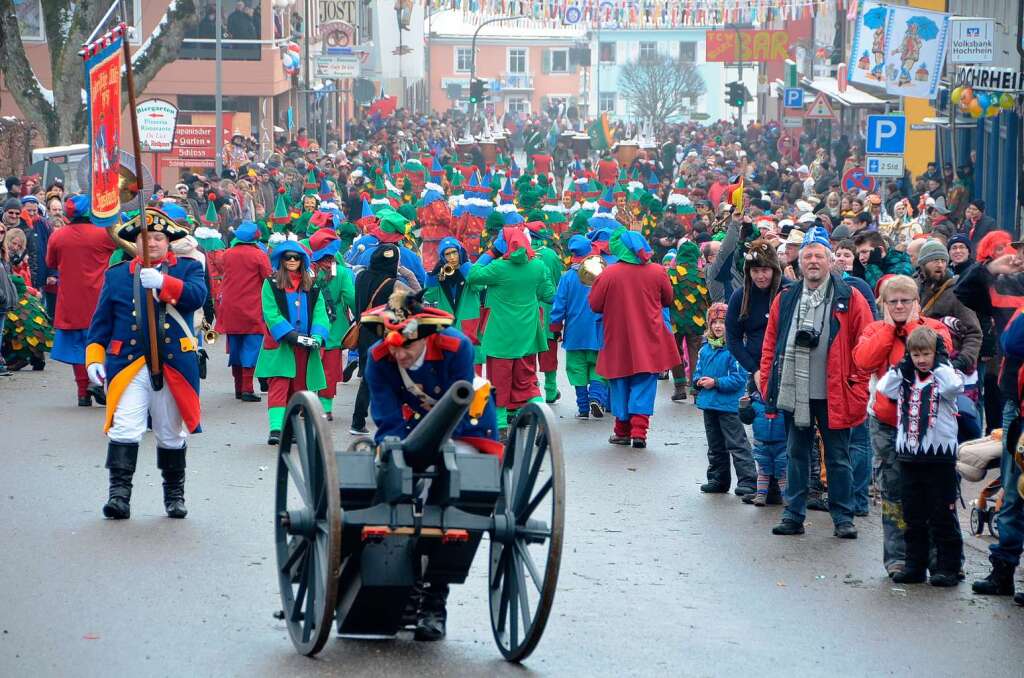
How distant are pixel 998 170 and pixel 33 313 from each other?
1848cm

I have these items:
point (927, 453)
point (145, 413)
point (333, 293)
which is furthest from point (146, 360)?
point (333, 293)

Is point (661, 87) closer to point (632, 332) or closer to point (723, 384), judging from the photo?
point (632, 332)

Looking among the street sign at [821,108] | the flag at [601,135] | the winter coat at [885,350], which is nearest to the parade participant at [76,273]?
the winter coat at [885,350]

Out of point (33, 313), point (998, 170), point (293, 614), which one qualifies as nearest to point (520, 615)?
point (293, 614)

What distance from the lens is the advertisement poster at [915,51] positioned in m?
24.3

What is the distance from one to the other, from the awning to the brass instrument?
2284cm

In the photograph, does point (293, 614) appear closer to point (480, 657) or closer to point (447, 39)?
point (480, 657)

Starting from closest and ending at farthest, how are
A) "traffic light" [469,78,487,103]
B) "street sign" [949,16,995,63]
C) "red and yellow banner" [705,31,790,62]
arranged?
"street sign" [949,16,995,63], "traffic light" [469,78,487,103], "red and yellow banner" [705,31,790,62]

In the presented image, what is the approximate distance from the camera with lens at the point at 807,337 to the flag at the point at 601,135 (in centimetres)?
5133

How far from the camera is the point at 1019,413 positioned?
28.9 feet

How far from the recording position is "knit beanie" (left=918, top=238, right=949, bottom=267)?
38.2 ft

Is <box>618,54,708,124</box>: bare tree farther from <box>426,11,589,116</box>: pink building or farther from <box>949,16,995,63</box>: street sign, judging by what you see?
<box>949,16,995,63</box>: street sign

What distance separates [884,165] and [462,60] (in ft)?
329

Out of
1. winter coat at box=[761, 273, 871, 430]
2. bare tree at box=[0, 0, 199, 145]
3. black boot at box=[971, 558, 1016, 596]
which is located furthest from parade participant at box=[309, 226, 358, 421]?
bare tree at box=[0, 0, 199, 145]
